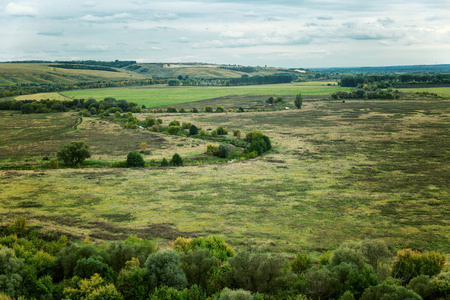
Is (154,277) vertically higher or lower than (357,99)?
lower

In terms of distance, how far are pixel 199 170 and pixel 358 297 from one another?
126 feet

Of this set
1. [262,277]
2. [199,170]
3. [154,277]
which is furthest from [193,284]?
[199,170]

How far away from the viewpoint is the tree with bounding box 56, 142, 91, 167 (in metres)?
60.1

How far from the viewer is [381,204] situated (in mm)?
39938

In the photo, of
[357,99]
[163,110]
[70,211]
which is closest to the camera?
[70,211]

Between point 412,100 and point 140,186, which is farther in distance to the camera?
point 412,100

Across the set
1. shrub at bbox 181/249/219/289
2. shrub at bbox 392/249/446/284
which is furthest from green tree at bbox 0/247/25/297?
shrub at bbox 392/249/446/284

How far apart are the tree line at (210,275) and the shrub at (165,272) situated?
6 centimetres

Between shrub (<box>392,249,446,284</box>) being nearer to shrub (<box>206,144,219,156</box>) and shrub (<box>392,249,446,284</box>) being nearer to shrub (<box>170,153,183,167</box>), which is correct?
shrub (<box>170,153,183,167</box>)

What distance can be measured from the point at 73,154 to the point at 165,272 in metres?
45.4

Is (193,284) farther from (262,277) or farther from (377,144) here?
(377,144)

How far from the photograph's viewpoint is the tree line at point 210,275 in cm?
2020

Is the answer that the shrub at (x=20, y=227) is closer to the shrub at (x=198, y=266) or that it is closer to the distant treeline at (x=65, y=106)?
the shrub at (x=198, y=266)

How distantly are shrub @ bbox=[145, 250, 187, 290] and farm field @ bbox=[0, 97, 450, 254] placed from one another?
7705 millimetres
